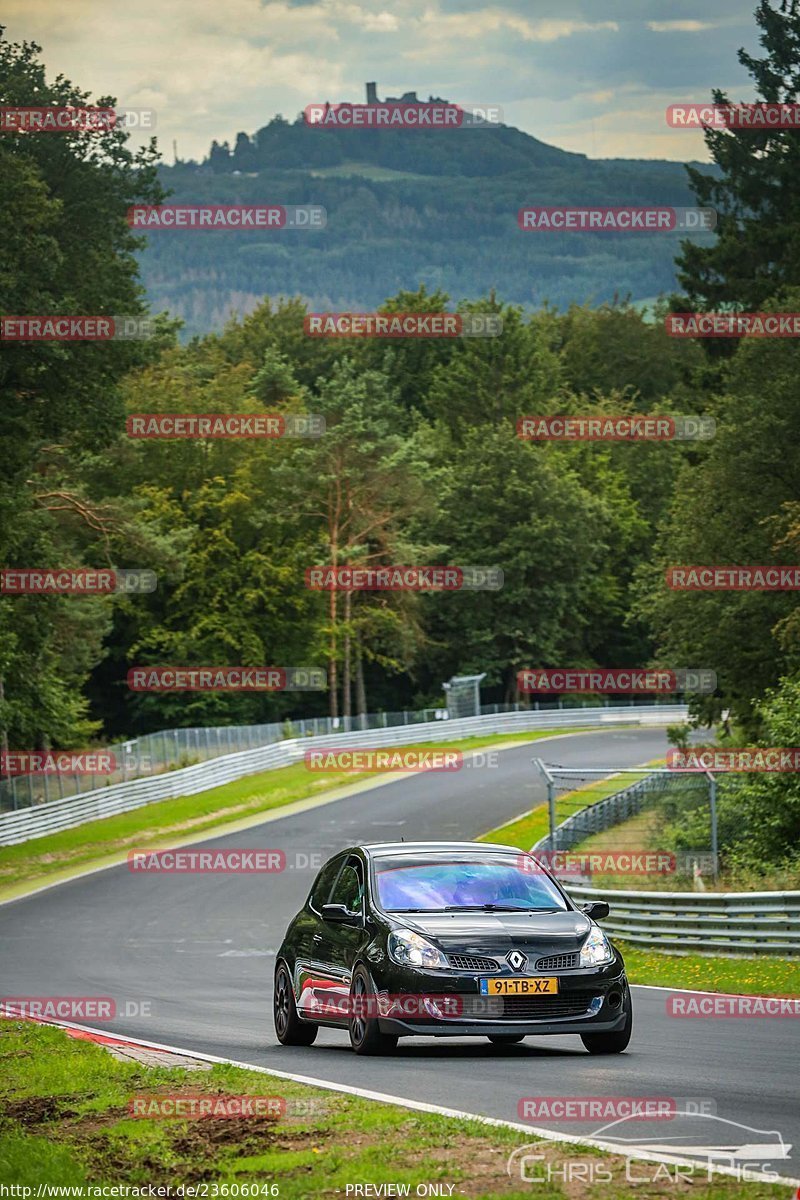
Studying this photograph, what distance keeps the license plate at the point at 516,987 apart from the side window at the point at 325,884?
267 cm

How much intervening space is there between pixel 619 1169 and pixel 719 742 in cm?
4437

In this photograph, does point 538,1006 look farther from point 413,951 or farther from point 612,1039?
point 413,951

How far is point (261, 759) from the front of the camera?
63375 mm

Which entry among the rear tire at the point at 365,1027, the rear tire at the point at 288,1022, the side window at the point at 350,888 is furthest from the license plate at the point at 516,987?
the rear tire at the point at 288,1022

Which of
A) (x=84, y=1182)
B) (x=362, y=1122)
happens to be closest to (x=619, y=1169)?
(x=362, y=1122)

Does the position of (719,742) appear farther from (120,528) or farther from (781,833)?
(781,833)

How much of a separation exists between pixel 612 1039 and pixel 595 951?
0.67m

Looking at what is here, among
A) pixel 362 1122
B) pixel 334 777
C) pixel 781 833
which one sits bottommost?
pixel 334 777

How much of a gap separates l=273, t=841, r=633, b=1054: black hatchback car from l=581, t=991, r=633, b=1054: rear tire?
0.4 inches

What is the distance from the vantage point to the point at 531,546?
92.9 metres

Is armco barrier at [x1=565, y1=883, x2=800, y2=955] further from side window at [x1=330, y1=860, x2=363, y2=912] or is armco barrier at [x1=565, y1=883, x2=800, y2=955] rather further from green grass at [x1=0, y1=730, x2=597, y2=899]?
green grass at [x1=0, y1=730, x2=597, y2=899]

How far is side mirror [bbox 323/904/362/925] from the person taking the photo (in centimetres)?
1307

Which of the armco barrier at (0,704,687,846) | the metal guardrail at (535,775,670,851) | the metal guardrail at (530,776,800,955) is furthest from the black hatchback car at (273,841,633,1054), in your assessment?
the armco barrier at (0,704,687,846)

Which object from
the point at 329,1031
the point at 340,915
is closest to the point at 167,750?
the point at 329,1031
